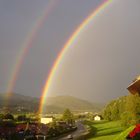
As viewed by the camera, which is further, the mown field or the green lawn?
the green lawn

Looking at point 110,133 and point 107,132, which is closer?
point 110,133

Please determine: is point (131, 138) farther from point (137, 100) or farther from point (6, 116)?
point (6, 116)

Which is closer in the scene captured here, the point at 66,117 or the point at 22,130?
the point at 22,130

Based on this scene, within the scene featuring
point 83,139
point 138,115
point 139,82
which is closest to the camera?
point 139,82

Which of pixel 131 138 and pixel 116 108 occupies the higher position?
pixel 116 108

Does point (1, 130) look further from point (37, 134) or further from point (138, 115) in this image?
point (138, 115)

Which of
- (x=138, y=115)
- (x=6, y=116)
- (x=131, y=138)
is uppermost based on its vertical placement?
(x=6, y=116)

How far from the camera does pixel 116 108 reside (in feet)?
407

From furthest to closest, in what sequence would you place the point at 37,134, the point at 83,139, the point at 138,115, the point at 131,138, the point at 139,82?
the point at 83,139 → the point at 37,134 → the point at 138,115 → the point at 139,82 → the point at 131,138

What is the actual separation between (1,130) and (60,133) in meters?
34.6

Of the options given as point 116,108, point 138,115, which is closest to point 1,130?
point 138,115

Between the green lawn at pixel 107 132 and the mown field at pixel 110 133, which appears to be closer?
the mown field at pixel 110 133

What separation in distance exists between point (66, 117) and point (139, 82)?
363 ft

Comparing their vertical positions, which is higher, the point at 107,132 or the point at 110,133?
the point at 107,132
